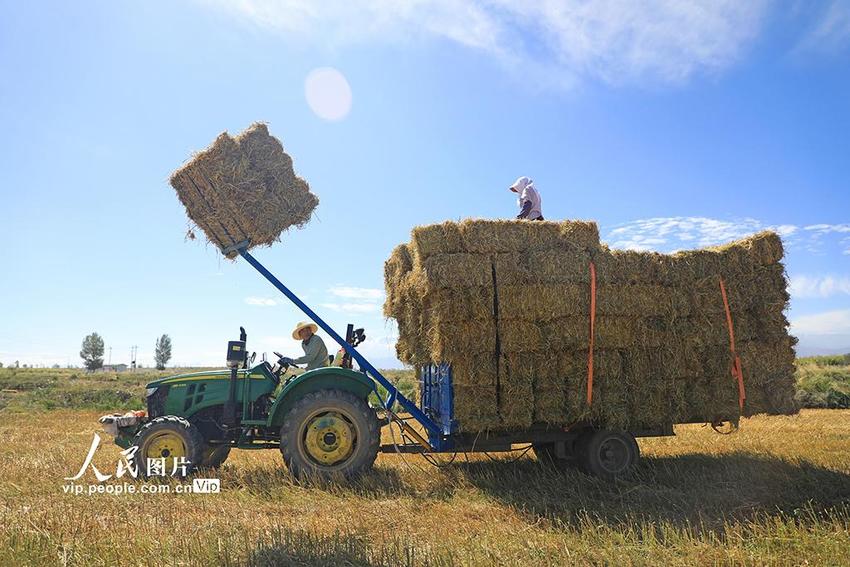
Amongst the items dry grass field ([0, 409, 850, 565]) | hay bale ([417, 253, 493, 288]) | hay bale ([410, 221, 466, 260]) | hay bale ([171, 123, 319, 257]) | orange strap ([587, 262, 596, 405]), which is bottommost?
dry grass field ([0, 409, 850, 565])

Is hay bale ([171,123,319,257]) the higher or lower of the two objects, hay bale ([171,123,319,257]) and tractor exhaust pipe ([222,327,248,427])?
the higher

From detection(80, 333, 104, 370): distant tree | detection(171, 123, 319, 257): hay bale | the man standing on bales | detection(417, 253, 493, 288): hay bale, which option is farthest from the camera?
detection(80, 333, 104, 370): distant tree

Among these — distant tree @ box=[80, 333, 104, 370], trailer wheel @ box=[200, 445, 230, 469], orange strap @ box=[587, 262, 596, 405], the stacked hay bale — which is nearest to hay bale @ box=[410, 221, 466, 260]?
the stacked hay bale

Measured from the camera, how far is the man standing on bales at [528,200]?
8.56 metres

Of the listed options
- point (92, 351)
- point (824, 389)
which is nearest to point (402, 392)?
point (824, 389)

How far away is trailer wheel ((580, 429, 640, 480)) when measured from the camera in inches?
271

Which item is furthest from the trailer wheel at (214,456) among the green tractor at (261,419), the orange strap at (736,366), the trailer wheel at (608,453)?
the orange strap at (736,366)

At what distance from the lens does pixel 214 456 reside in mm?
7559

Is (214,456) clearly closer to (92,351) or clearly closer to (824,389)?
(824,389)

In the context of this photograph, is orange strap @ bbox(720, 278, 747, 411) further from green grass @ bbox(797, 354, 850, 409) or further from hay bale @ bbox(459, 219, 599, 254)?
green grass @ bbox(797, 354, 850, 409)

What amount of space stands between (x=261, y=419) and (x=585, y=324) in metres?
4.24

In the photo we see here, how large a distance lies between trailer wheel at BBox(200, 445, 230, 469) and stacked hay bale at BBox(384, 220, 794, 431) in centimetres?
294

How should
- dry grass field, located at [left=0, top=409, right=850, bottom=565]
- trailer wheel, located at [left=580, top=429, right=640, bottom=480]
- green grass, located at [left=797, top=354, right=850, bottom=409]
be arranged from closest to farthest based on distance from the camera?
1. dry grass field, located at [left=0, top=409, right=850, bottom=565]
2. trailer wheel, located at [left=580, top=429, right=640, bottom=480]
3. green grass, located at [left=797, top=354, right=850, bottom=409]

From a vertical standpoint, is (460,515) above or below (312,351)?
below
